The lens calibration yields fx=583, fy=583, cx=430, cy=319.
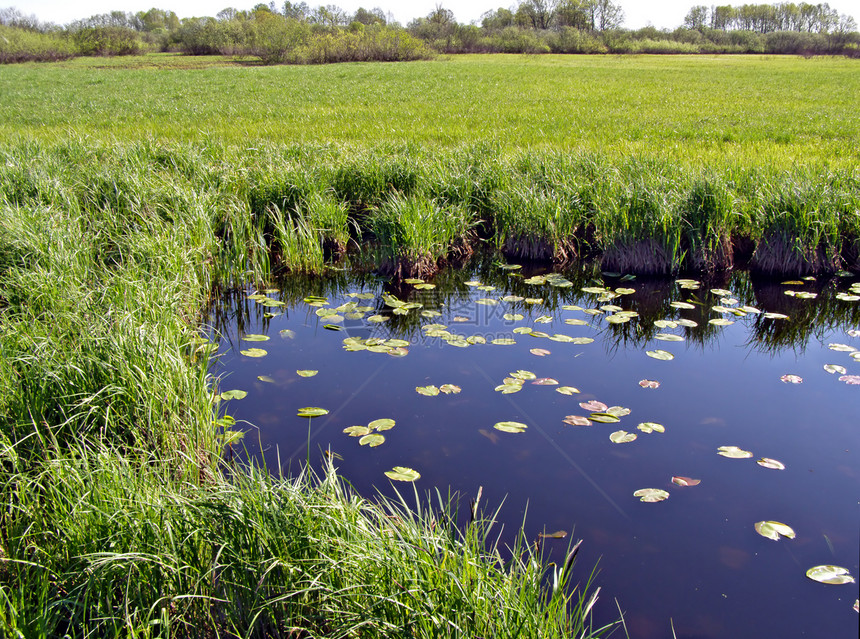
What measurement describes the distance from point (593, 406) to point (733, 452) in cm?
82

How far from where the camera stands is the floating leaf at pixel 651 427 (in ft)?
11.2

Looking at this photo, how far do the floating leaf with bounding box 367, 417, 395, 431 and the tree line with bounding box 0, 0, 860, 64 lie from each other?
42458 millimetres

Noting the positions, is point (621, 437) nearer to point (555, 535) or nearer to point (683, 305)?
point (555, 535)

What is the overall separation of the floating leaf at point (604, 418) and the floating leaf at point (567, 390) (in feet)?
0.99

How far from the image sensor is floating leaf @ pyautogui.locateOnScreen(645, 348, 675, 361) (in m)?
4.38

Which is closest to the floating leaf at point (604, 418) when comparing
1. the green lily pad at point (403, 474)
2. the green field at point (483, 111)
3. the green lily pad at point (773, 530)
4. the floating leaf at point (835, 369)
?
the green lily pad at point (773, 530)

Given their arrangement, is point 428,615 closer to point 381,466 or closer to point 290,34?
point 381,466

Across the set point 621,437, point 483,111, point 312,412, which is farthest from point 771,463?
point 483,111

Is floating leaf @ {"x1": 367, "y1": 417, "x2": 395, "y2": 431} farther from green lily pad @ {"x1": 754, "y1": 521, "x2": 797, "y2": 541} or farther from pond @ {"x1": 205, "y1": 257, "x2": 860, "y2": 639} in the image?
green lily pad @ {"x1": 754, "y1": 521, "x2": 797, "y2": 541}

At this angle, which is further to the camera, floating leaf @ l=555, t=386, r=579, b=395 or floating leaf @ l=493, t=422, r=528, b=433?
floating leaf @ l=555, t=386, r=579, b=395

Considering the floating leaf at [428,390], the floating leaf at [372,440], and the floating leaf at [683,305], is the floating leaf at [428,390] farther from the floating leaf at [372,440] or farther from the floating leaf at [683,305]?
the floating leaf at [683,305]

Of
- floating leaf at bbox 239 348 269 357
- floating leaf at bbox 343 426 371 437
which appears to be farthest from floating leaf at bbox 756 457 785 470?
floating leaf at bbox 239 348 269 357

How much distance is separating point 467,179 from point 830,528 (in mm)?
5137

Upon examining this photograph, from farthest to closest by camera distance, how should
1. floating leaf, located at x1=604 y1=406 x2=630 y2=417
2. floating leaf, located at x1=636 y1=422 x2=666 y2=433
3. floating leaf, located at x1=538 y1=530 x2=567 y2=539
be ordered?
1. floating leaf, located at x1=604 y1=406 x2=630 y2=417
2. floating leaf, located at x1=636 y1=422 x2=666 y2=433
3. floating leaf, located at x1=538 y1=530 x2=567 y2=539
